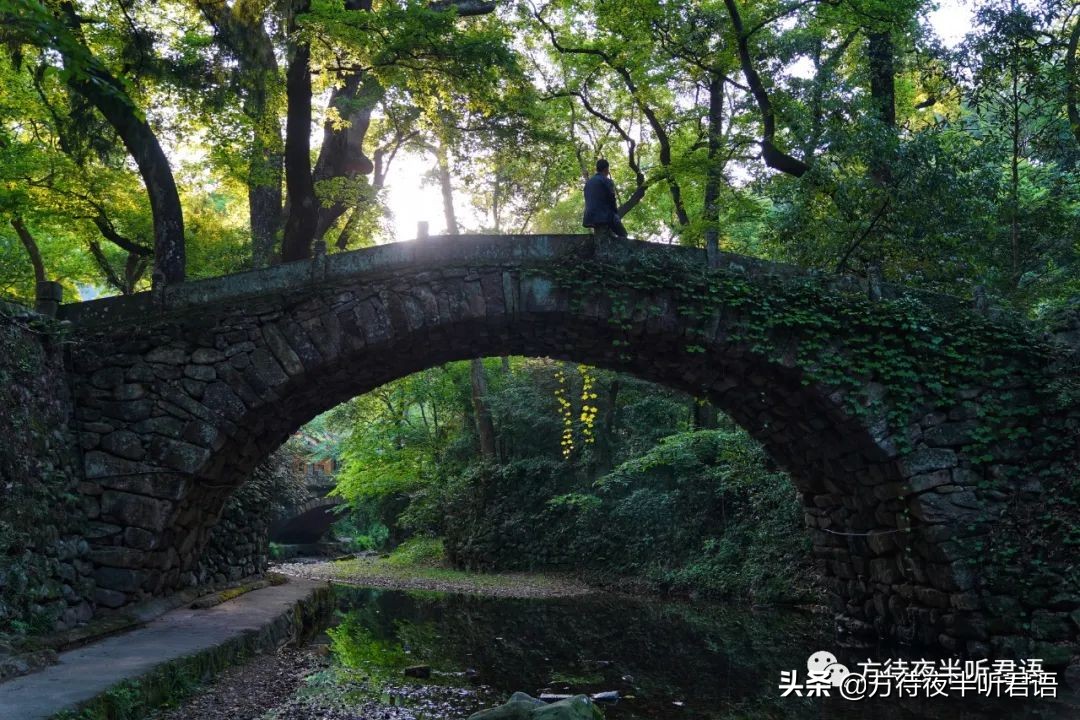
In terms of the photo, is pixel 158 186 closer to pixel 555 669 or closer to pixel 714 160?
pixel 555 669

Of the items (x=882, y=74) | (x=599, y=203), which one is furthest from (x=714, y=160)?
(x=599, y=203)

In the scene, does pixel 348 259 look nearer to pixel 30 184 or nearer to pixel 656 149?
pixel 30 184

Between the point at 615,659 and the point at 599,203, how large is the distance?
13.4 feet

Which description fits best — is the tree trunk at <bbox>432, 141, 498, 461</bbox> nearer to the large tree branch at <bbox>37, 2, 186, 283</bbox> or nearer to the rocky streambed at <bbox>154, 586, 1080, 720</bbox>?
the rocky streambed at <bbox>154, 586, 1080, 720</bbox>

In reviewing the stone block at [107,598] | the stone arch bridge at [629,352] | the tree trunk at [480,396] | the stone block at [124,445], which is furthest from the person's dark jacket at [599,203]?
the tree trunk at [480,396]

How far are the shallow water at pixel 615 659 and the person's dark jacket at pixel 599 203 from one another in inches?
155

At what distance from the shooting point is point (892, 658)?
23.1 feet

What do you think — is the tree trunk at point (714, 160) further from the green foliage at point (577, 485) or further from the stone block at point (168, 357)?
the stone block at point (168, 357)

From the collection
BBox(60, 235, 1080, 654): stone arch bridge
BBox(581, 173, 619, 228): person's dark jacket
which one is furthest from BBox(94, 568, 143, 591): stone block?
BBox(581, 173, 619, 228): person's dark jacket

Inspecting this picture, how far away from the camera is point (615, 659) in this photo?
678cm

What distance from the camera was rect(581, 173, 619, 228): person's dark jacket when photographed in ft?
24.3

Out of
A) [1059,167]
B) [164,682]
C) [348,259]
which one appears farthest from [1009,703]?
[1059,167]

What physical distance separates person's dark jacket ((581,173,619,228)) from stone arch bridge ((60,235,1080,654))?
31 centimetres

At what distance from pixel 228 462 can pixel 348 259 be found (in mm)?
2273
